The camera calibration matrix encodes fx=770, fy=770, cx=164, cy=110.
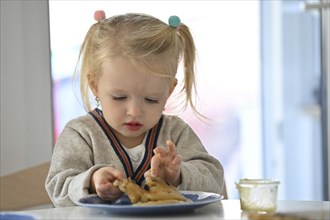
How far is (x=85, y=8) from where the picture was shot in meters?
2.28

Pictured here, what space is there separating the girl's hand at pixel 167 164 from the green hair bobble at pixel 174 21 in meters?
0.33

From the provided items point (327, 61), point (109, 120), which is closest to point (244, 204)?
point (109, 120)

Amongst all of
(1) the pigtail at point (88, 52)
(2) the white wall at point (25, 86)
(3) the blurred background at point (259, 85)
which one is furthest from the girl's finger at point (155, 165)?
(3) the blurred background at point (259, 85)

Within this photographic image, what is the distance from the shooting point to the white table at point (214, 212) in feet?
3.32

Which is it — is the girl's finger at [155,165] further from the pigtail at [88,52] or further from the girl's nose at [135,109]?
the pigtail at [88,52]

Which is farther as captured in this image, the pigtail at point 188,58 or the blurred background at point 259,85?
the blurred background at point 259,85

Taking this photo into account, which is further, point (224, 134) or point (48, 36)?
point (224, 134)

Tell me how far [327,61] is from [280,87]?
550 mm

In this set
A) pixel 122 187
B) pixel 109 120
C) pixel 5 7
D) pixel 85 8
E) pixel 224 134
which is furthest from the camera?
pixel 224 134

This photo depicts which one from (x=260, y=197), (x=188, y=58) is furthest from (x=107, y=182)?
(x=188, y=58)

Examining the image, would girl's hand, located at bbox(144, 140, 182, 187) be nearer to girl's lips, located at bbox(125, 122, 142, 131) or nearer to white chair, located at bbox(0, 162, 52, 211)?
girl's lips, located at bbox(125, 122, 142, 131)

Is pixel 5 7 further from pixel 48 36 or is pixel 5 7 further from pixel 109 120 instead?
pixel 109 120

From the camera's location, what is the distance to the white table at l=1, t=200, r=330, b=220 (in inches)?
39.9

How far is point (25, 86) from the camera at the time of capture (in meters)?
2.00
